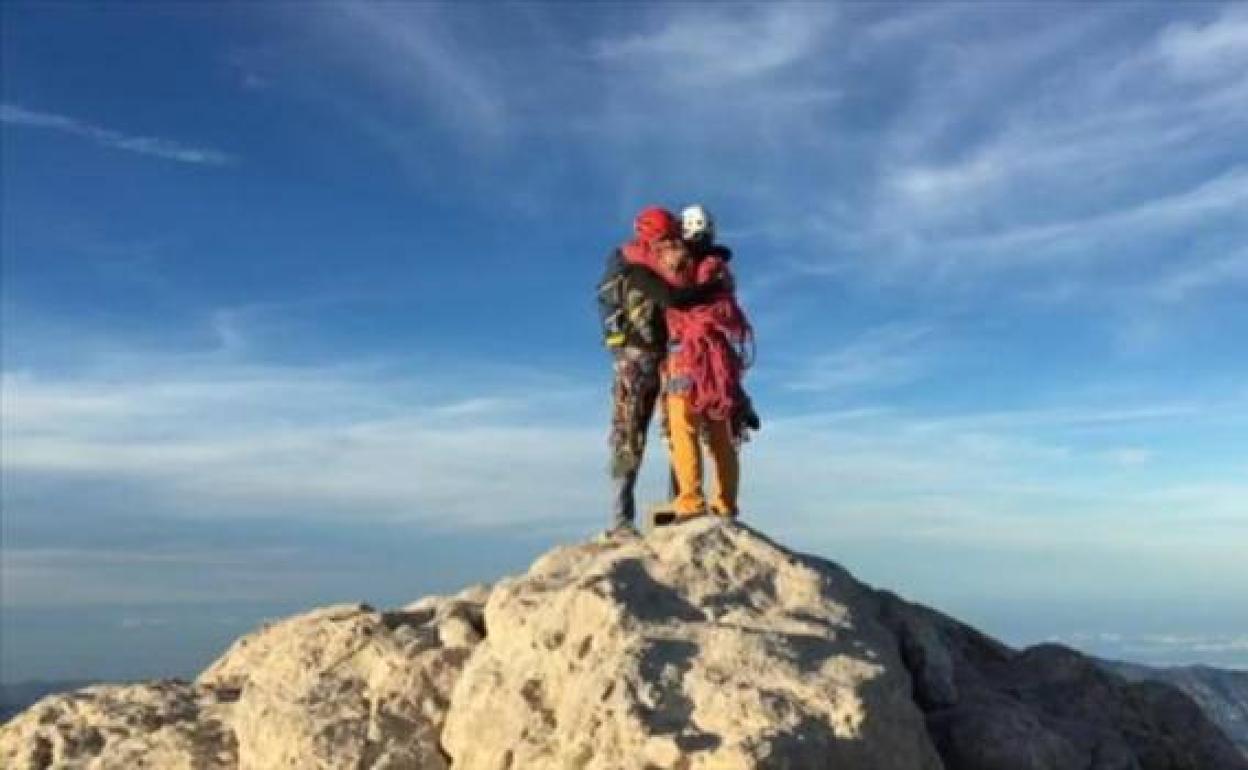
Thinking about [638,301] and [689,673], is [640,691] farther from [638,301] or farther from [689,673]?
[638,301]

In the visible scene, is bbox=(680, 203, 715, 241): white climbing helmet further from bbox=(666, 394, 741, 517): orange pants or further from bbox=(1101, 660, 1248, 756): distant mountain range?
bbox=(1101, 660, 1248, 756): distant mountain range

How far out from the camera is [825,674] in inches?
352

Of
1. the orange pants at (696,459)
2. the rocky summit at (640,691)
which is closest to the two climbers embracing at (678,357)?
the orange pants at (696,459)

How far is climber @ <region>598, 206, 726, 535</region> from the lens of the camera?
1316 centimetres

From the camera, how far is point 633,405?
13273 millimetres

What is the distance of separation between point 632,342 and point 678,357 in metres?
0.50

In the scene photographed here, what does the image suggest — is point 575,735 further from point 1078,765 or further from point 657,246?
point 657,246

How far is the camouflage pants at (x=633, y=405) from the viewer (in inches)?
523

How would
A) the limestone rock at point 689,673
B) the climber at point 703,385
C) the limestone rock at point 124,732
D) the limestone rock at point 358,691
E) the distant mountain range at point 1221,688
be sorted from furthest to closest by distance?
the distant mountain range at point 1221,688, the climber at point 703,385, the limestone rock at point 124,732, the limestone rock at point 358,691, the limestone rock at point 689,673

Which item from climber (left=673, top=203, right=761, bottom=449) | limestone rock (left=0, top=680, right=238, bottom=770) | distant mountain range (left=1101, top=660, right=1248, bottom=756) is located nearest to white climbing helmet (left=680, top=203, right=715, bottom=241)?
climber (left=673, top=203, right=761, bottom=449)

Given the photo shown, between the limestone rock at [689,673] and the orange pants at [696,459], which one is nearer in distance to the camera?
the limestone rock at [689,673]

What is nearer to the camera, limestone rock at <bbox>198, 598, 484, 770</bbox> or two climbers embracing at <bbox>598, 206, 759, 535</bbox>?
limestone rock at <bbox>198, 598, 484, 770</bbox>

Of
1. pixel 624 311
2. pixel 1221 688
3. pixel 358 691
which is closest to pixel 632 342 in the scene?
pixel 624 311

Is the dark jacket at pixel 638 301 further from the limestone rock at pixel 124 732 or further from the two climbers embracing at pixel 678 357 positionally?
the limestone rock at pixel 124 732
